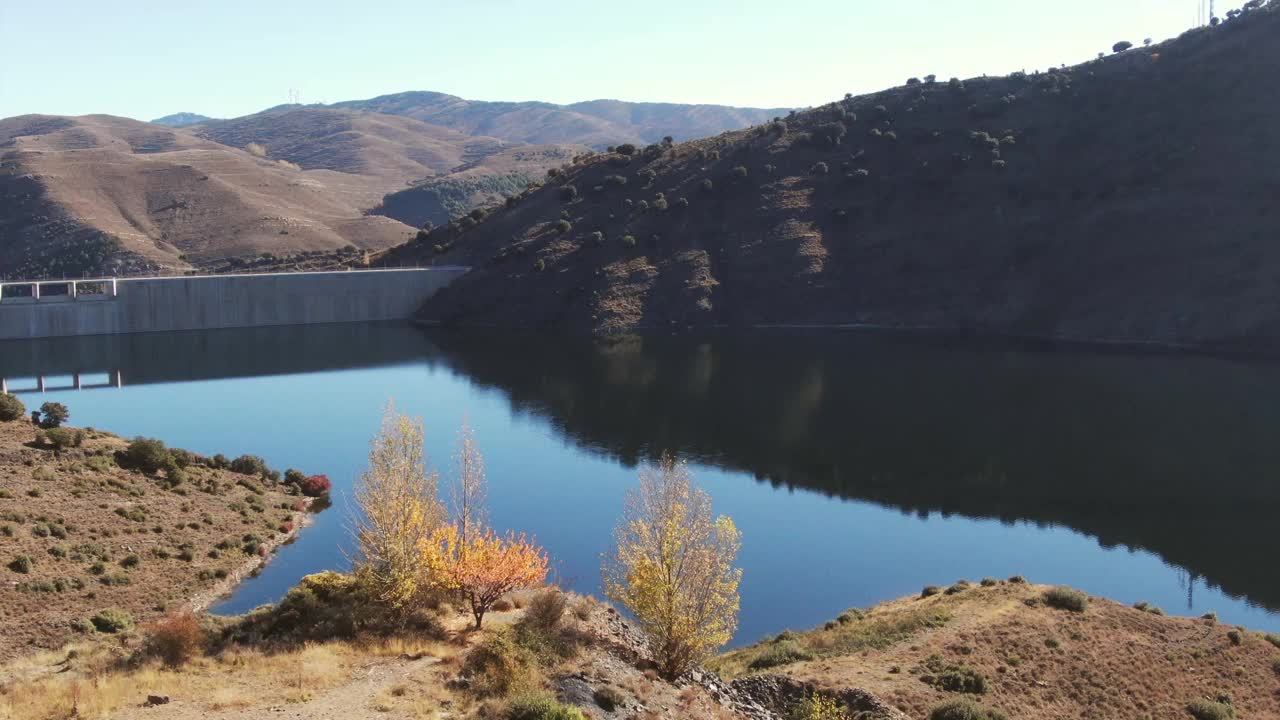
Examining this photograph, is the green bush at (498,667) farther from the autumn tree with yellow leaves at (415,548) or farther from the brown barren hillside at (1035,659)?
the brown barren hillside at (1035,659)

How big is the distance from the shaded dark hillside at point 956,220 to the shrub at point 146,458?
54.7 metres

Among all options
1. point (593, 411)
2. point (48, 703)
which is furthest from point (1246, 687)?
point (593, 411)

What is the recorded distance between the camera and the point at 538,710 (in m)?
19.8

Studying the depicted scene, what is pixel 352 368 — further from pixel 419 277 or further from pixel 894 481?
pixel 894 481

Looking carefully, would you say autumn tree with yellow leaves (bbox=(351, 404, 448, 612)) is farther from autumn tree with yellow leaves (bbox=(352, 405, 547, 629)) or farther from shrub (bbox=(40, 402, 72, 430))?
shrub (bbox=(40, 402, 72, 430))

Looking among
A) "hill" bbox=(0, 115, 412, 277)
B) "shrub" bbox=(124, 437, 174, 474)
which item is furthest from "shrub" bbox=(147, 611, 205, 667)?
"hill" bbox=(0, 115, 412, 277)

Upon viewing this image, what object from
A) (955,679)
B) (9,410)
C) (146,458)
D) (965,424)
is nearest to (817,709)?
(955,679)

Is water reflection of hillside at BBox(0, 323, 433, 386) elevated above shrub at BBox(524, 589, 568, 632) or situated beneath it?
situated beneath

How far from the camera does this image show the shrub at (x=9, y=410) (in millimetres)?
48594

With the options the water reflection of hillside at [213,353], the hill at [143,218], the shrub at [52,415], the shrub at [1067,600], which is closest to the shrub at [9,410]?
the shrub at [52,415]

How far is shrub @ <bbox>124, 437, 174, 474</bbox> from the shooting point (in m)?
45.7

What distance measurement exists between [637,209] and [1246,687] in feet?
284

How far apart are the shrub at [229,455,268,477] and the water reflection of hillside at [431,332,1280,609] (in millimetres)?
17818

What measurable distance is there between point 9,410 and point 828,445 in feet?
134
